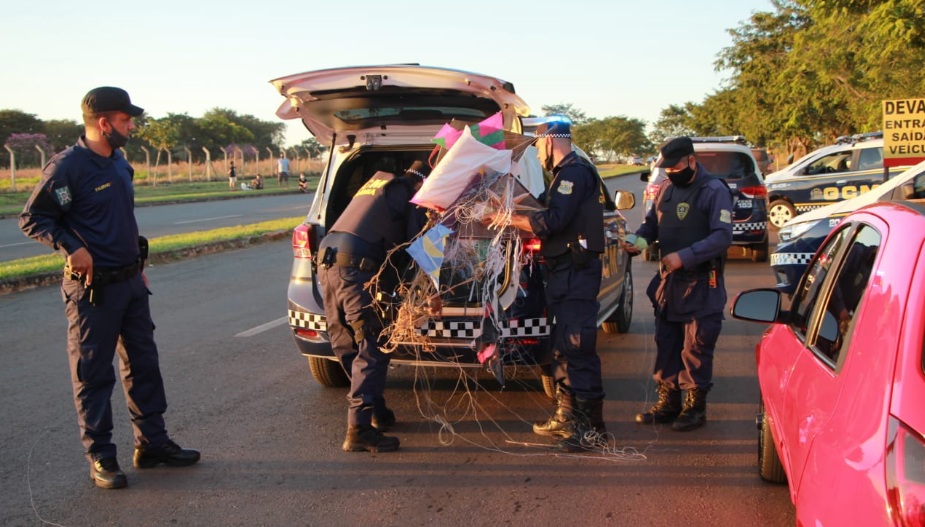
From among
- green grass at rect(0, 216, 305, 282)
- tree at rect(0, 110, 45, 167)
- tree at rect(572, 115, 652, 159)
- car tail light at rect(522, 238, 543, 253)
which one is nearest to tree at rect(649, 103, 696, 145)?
tree at rect(572, 115, 652, 159)

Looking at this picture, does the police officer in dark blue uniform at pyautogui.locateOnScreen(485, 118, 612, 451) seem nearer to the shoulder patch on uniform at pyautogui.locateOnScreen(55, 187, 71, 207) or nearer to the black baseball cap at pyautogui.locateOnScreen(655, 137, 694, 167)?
the black baseball cap at pyautogui.locateOnScreen(655, 137, 694, 167)

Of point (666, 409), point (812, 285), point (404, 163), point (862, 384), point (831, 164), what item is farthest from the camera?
point (831, 164)

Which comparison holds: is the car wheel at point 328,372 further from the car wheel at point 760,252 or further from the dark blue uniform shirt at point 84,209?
the car wheel at point 760,252

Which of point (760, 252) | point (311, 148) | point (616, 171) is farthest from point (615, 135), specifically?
point (760, 252)

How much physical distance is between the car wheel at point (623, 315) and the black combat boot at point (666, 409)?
2261 millimetres

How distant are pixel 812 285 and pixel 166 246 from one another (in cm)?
1182

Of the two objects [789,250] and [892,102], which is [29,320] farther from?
[892,102]

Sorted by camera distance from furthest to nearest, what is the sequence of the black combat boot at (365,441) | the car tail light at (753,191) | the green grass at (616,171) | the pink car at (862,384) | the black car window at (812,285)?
the green grass at (616,171), the car tail light at (753,191), the black combat boot at (365,441), the black car window at (812,285), the pink car at (862,384)

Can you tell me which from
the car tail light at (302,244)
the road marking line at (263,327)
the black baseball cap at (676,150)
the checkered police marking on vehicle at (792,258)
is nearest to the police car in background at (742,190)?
the checkered police marking on vehicle at (792,258)

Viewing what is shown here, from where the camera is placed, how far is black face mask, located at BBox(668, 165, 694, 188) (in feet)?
16.4

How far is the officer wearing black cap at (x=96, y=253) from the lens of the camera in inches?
163

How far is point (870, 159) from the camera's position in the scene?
1551cm

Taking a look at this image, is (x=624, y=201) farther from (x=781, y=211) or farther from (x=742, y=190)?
(x=781, y=211)

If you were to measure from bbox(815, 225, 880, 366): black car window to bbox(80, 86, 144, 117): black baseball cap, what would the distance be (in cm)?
358
